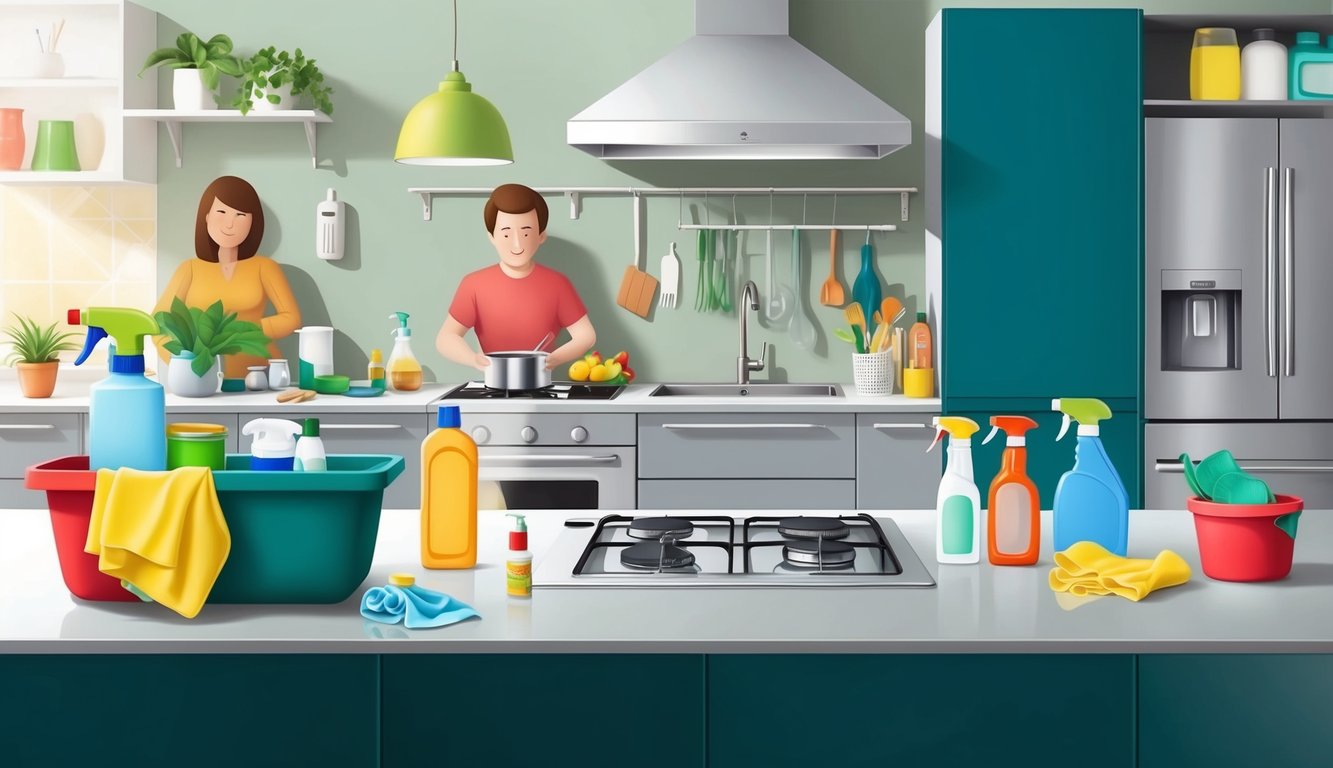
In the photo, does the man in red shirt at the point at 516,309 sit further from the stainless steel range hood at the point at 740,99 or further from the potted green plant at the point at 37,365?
the potted green plant at the point at 37,365

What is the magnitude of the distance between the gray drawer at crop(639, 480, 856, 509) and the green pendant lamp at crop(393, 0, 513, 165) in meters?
1.40

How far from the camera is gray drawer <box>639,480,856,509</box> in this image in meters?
3.70

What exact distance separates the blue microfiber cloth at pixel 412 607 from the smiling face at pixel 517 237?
9.02ft

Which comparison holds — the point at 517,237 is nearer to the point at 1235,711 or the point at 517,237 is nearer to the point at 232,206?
the point at 232,206

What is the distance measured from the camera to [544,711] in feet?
4.75

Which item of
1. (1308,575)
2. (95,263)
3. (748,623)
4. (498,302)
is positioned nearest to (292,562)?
(748,623)

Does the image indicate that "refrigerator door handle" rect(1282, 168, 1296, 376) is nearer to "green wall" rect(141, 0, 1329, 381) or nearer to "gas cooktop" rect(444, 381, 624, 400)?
"green wall" rect(141, 0, 1329, 381)

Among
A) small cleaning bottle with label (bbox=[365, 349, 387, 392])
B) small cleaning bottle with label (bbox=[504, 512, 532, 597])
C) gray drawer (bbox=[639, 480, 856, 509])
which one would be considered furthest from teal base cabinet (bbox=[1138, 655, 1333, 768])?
small cleaning bottle with label (bbox=[365, 349, 387, 392])

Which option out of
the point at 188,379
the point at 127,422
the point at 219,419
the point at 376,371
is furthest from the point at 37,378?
the point at 127,422

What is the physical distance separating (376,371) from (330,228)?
601mm

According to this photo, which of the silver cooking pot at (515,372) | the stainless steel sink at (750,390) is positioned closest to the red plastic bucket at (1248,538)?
the silver cooking pot at (515,372)

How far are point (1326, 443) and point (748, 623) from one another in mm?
2970

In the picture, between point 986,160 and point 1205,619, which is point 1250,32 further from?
point 1205,619

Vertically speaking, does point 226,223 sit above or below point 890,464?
above
